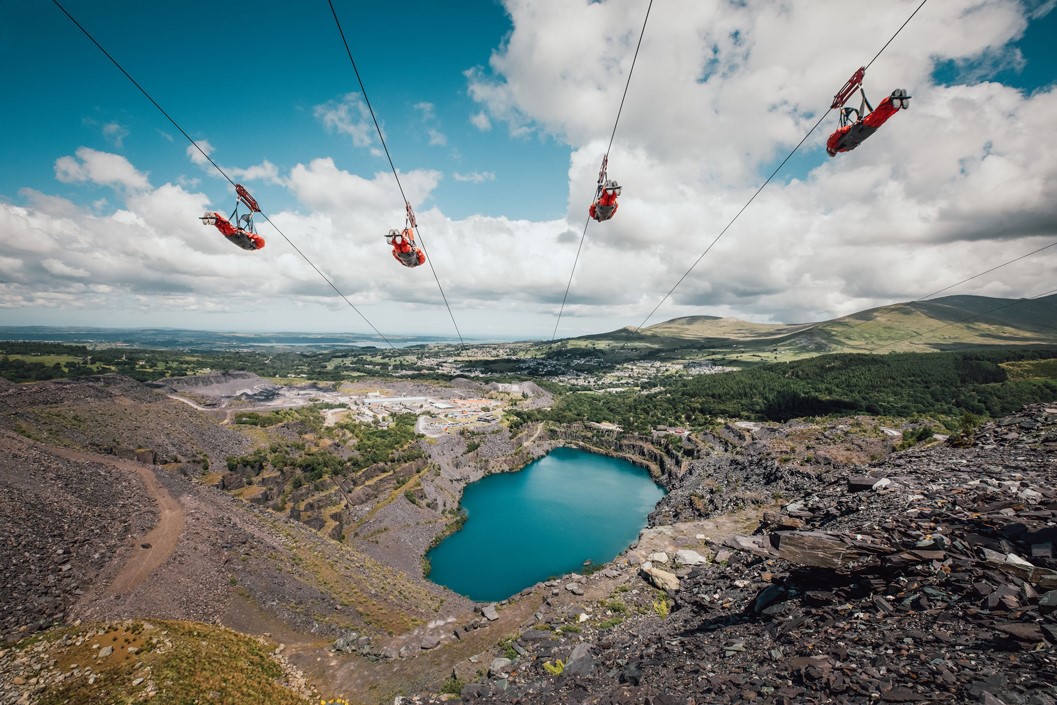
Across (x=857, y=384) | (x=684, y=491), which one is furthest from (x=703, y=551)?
(x=857, y=384)

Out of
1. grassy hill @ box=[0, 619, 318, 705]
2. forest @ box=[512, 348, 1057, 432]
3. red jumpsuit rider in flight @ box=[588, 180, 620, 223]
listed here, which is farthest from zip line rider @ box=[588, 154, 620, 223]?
forest @ box=[512, 348, 1057, 432]

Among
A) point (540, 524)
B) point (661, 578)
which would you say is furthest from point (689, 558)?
point (540, 524)

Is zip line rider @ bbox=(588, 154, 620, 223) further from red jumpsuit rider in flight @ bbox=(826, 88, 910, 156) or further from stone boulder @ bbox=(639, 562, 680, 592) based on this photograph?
stone boulder @ bbox=(639, 562, 680, 592)

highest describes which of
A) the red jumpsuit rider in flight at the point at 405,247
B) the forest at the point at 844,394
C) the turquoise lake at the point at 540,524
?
the red jumpsuit rider in flight at the point at 405,247

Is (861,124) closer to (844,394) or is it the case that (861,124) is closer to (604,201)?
(604,201)

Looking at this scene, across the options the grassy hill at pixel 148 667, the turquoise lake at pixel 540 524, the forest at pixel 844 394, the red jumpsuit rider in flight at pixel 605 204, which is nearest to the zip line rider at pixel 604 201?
the red jumpsuit rider in flight at pixel 605 204

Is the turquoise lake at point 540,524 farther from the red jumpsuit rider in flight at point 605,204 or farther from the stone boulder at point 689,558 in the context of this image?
the red jumpsuit rider in flight at point 605,204
